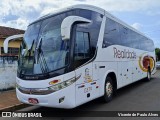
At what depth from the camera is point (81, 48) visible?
618 centimetres

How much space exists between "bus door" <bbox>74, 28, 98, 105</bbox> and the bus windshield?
0.46m

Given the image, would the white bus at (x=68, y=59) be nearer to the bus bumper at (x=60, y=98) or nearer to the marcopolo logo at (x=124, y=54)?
the bus bumper at (x=60, y=98)

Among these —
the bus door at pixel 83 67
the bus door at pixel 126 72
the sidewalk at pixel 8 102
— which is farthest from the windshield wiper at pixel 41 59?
the bus door at pixel 126 72

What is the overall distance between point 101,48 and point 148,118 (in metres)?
2.76

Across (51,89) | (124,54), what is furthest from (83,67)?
(124,54)

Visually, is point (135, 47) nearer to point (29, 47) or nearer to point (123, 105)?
point (123, 105)

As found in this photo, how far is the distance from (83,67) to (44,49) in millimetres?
1243

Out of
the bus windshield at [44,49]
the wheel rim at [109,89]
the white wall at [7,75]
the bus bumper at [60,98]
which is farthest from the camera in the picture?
the white wall at [7,75]

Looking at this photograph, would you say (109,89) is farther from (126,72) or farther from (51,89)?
(51,89)

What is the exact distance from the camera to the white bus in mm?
5496

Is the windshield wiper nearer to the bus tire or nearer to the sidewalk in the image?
the sidewalk

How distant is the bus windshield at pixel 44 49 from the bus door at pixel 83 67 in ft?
1.50

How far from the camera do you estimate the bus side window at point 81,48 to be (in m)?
5.91

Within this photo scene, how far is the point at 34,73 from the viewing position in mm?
5828
